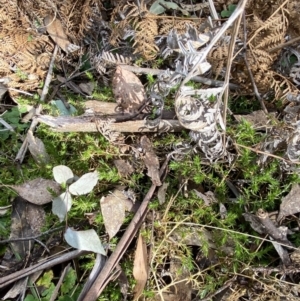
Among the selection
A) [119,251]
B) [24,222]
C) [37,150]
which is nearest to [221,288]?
[119,251]

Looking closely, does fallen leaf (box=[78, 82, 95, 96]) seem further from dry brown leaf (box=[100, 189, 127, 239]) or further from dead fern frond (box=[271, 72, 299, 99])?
dead fern frond (box=[271, 72, 299, 99])

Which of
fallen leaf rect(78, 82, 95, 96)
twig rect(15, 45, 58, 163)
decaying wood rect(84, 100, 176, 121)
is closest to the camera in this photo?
decaying wood rect(84, 100, 176, 121)

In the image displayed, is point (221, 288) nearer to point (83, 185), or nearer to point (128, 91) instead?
point (83, 185)

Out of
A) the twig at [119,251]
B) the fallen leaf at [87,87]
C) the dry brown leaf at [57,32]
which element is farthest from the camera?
the dry brown leaf at [57,32]

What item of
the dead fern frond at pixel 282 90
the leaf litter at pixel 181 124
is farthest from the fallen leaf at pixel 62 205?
the dead fern frond at pixel 282 90

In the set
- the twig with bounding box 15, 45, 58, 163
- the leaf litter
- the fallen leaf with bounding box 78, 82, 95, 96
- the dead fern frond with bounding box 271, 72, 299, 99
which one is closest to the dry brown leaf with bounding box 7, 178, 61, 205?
the leaf litter

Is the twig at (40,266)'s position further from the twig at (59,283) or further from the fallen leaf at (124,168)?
the fallen leaf at (124,168)

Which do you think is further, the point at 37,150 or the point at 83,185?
the point at 37,150
